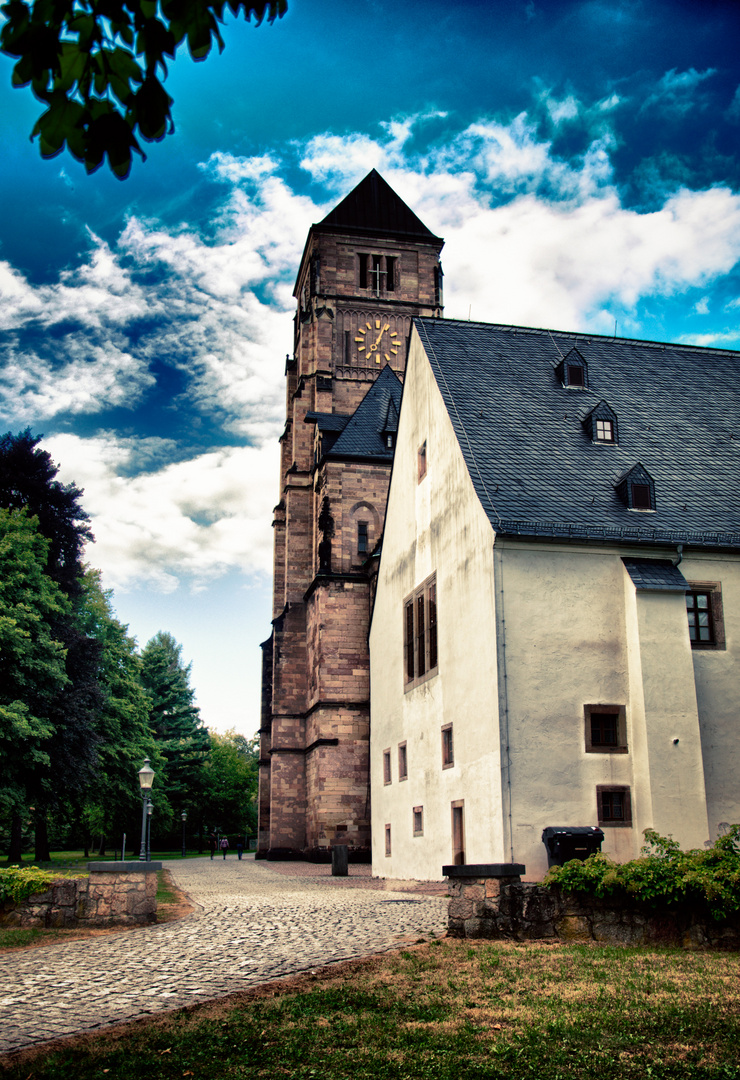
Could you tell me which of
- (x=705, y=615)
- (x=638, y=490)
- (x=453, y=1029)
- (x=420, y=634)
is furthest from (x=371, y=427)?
(x=453, y=1029)

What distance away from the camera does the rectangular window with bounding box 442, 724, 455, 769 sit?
20.2 meters

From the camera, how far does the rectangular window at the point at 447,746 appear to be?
66.2 ft

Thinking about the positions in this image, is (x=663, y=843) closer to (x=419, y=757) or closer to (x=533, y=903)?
(x=533, y=903)

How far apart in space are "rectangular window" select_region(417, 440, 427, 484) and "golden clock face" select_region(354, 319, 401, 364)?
26.7 m

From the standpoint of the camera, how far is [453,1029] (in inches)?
248

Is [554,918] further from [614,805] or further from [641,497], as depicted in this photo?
[641,497]

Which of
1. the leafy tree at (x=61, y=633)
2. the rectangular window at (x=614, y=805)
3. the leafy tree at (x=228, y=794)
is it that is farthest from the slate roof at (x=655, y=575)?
the leafy tree at (x=228, y=794)

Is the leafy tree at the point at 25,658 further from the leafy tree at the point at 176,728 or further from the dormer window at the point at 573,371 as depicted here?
the leafy tree at the point at 176,728

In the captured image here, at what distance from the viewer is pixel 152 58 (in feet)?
11.6

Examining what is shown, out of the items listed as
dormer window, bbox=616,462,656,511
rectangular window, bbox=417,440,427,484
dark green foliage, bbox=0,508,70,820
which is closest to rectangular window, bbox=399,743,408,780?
rectangular window, bbox=417,440,427,484

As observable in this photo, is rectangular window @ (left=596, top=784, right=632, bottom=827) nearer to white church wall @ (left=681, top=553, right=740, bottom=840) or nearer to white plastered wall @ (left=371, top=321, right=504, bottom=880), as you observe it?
white church wall @ (left=681, top=553, right=740, bottom=840)

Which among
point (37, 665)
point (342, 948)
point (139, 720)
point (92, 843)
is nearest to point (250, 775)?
point (92, 843)

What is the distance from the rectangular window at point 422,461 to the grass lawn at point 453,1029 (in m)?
15.9

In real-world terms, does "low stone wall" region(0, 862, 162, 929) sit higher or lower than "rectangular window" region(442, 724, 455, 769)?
lower
